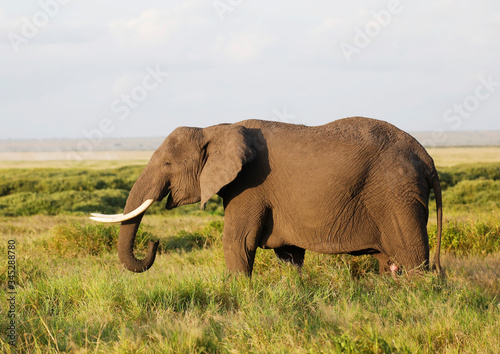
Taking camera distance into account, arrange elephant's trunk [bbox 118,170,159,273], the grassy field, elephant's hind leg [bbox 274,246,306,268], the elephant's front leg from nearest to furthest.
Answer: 1. the grassy field
2. the elephant's front leg
3. elephant's trunk [bbox 118,170,159,273]
4. elephant's hind leg [bbox 274,246,306,268]

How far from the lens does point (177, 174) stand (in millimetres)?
6168

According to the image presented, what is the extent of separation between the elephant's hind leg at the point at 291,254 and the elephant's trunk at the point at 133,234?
1.51 m

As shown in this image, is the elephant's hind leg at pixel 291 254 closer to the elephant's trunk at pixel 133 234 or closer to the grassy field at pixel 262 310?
the grassy field at pixel 262 310

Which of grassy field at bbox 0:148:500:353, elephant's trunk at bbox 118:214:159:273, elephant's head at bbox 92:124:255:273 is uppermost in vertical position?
elephant's head at bbox 92:124:255:273

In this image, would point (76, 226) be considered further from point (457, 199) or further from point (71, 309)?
point (457, 199)

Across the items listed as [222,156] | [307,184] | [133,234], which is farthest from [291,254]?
[133,234]

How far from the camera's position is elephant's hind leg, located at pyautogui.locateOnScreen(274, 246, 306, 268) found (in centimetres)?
675

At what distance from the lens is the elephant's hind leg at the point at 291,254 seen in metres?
6.75

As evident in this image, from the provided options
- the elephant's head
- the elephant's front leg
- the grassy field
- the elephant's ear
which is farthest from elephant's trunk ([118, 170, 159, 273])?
the elephant's front leg

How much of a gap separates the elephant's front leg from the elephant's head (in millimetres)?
417

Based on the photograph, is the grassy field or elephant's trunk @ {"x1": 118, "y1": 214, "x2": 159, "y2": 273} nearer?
the grassy field

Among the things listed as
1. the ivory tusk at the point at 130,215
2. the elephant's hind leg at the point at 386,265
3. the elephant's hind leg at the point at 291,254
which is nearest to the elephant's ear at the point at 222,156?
the ivory tusk at the point at 130,215

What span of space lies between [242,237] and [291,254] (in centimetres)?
103

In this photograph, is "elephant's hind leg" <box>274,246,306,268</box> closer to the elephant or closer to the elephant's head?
the elephant
